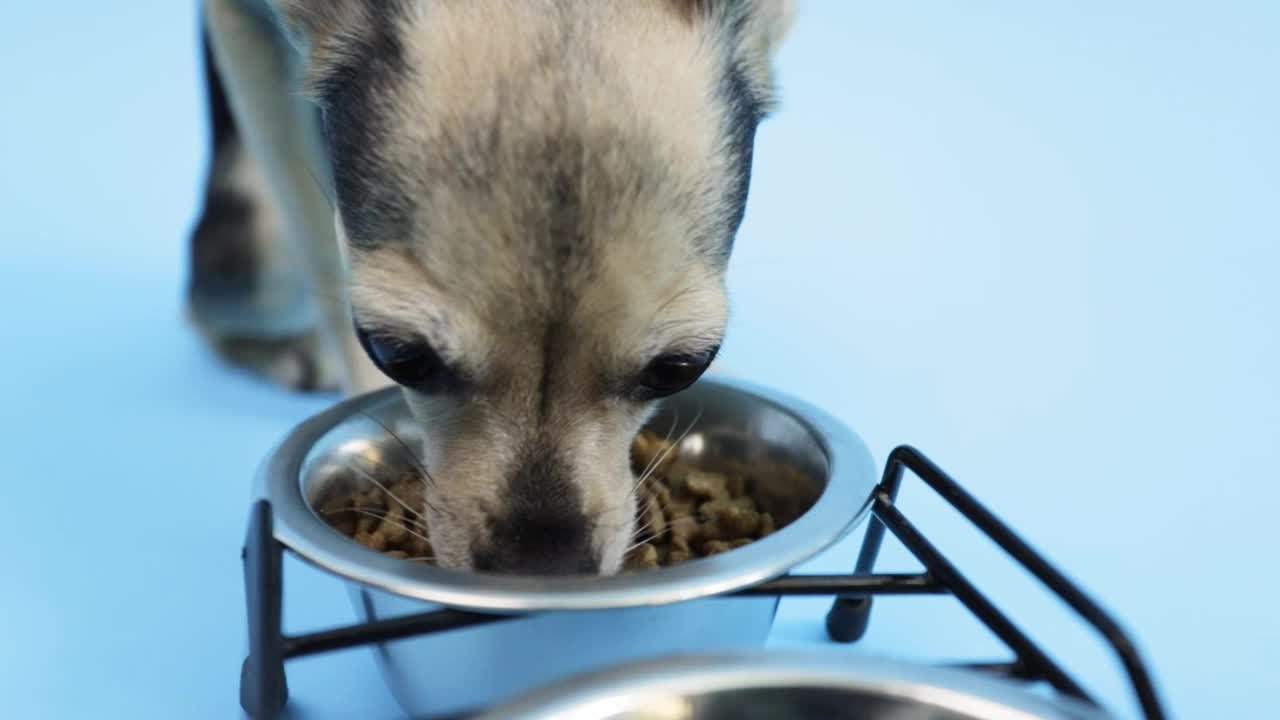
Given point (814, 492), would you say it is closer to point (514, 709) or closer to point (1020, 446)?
point (514, 709)

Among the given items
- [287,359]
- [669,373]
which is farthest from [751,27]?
[287,359]

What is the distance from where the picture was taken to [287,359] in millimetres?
3236

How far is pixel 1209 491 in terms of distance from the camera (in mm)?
2738

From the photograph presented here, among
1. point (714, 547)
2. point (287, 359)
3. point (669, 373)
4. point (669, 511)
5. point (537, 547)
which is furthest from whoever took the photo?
point (287, 359)

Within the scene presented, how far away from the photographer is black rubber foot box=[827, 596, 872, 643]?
1.94 m

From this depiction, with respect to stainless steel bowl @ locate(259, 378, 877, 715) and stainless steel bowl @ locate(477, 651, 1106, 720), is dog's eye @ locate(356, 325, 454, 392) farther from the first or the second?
stainless steel bowl @ locate(477, 651, 1106, 720)

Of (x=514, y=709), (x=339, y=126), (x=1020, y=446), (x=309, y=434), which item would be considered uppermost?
(x=339, y=126)

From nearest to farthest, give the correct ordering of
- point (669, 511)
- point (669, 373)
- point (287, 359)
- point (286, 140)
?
point (669, 373) → point (669, 511) → point (286, 140) → point (287, 359)

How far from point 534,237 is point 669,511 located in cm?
66

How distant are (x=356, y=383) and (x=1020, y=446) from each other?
178cm

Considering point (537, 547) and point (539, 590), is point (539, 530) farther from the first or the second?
point (539, 590)

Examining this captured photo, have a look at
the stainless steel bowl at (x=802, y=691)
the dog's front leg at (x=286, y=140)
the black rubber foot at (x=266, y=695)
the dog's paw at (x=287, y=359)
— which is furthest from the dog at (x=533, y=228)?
the dog's paw at (x=287, y=359)

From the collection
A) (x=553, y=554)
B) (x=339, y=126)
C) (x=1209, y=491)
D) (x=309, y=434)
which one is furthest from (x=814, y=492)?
(x=1209, y=491)

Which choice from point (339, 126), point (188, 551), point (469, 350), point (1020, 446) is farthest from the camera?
point (1020, 446)
